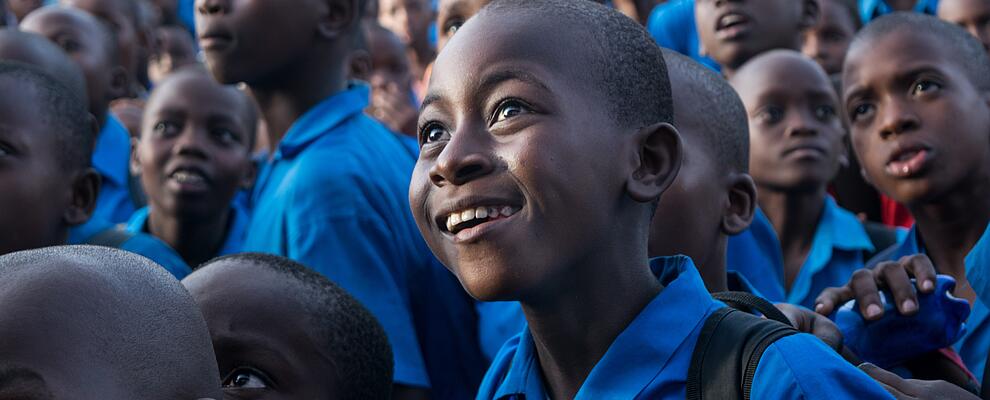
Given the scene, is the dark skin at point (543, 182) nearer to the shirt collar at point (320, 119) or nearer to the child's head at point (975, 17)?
the shirt collar at point (320, 119)

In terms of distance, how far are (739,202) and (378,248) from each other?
0.91 m

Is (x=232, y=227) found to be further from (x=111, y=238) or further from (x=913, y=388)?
(x=913, y=388)

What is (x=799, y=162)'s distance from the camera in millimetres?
3982

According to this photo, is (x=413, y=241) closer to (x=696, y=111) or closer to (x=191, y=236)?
(x=696, y=111)

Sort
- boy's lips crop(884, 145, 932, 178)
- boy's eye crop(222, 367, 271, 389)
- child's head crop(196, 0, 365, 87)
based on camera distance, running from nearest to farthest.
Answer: boy's eye crop(222, 367, 271, 389) < boy's lips crop(884, 145, 932, 178) < child's head crop(196, 0, 365, 87)

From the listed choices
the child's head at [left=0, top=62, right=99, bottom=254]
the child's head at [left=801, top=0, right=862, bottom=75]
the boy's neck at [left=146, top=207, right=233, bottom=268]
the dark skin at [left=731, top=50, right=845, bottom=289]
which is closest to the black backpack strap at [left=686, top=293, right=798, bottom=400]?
the child's head at [left=0, top=62, right=99, bottom=254]

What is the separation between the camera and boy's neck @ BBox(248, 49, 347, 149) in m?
3.70

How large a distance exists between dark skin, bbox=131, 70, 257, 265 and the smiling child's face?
8.40 feet

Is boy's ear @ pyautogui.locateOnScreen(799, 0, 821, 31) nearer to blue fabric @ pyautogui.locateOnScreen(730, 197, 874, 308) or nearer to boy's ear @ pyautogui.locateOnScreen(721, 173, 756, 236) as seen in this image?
blue fabric @ pyautogui.locateOnScreen(730, 197, 874, 308)

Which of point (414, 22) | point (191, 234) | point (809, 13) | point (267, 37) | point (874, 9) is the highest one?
point (414, 22)

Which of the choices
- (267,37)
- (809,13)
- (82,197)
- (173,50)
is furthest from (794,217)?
(173,50)

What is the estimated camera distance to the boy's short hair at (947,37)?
10.9ft

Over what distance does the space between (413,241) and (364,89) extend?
67 cm

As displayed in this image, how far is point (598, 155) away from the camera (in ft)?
6.25
